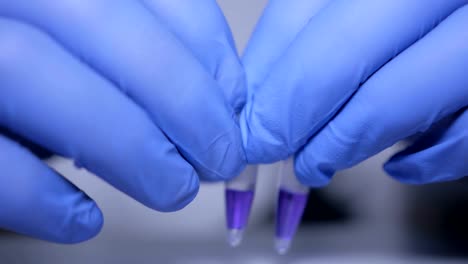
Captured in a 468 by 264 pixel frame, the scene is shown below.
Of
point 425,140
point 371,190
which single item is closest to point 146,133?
point 425,140

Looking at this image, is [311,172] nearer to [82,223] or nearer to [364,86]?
[364,86]

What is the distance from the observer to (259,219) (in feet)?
2.64

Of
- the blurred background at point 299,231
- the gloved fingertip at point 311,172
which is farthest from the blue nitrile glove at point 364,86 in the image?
the blurred background at point 299,231

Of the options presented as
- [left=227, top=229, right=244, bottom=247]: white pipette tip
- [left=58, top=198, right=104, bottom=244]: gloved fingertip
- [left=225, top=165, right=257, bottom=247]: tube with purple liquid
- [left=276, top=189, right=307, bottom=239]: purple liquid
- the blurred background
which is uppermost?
[left=58, top=198, right=104, bottom=244]: gloved fingertip

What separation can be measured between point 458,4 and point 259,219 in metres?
0.45

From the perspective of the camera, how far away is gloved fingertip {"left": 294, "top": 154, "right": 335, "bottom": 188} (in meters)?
0.54

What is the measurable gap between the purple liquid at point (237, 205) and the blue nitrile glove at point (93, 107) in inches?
4.2

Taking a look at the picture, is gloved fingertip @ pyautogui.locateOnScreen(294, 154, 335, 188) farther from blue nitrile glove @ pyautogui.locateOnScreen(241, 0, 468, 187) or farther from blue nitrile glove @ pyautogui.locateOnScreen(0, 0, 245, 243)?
blue nitrile glove @ pyautogui.locateOnScreen(0, 0, 245, 243)

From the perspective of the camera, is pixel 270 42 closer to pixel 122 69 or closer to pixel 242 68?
pixel 242 68

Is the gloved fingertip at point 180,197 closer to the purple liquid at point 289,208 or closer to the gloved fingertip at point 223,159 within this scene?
the gloved fingertip at point 223,159

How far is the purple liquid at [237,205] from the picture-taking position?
59cm

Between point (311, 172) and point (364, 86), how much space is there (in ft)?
0.38

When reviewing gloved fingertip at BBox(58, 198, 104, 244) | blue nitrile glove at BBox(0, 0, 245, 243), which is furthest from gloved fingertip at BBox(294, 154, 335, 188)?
gloved fingertip at BBox(58, 198, 104, 244)

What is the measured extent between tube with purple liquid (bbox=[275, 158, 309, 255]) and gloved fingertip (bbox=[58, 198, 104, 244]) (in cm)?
23
